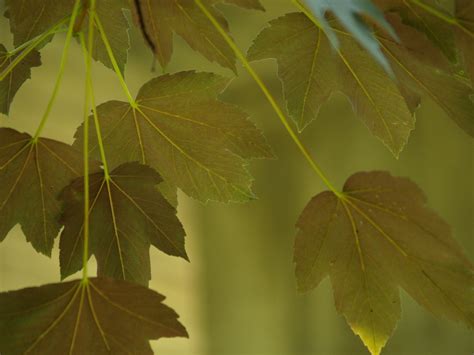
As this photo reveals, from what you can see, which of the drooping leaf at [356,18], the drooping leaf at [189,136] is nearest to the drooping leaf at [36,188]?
the drooping leaf at [189,136]

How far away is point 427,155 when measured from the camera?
2.77 metres

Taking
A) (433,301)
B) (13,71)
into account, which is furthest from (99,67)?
(433,301)

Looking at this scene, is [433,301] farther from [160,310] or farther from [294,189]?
Result: [294,189]

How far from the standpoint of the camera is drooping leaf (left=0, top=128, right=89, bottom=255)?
54 cm

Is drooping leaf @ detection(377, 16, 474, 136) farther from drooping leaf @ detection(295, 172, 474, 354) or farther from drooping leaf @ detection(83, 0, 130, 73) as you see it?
drooping leaf @ detection(83, 0, 130, 73)

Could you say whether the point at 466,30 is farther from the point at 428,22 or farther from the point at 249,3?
the point at 249,3

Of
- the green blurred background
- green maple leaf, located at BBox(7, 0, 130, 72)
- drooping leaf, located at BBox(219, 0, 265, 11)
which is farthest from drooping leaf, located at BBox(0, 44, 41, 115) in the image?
the green blurred background

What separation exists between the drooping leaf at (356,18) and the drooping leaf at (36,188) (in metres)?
0.29

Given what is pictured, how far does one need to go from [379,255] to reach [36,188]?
0.85ft

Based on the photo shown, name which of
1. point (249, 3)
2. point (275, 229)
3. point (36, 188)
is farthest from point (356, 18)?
point (275, 229)

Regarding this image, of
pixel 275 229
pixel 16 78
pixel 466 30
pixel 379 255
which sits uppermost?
pixel 275 229

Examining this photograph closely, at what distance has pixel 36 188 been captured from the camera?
1.79ft

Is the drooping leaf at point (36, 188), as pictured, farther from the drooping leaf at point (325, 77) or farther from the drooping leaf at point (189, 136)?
the drooping leaf at point (325, 77)

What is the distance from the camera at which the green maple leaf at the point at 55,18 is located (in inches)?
21.9
